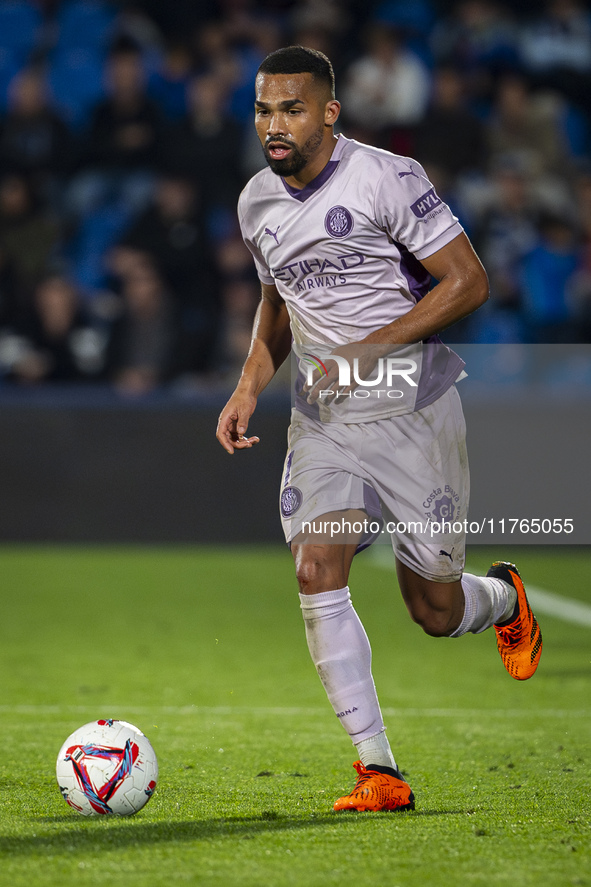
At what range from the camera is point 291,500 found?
3.82 metres

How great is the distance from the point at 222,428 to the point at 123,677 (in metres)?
2.43

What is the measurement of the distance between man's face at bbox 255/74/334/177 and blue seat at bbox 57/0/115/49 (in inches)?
361

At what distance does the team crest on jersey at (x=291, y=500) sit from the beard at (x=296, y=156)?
948 mm

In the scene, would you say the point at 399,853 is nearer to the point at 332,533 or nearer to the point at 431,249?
the point at 332,533

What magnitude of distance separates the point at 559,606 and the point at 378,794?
487 centimetres

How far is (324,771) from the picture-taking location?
4211 millimetres

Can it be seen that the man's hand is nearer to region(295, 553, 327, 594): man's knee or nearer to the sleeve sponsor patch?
region(295, 553, 327, 594): man's knee

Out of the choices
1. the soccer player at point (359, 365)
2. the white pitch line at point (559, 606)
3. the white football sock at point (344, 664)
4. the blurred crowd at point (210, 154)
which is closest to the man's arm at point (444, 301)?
the soccer player at point (359, 365)

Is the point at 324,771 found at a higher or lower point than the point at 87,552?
higher

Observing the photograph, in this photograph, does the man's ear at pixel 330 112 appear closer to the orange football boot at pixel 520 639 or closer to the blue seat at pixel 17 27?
the orange football boot at pixel 520 639

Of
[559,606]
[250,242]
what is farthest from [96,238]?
[250,242]

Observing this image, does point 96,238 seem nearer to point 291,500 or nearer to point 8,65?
point 8,65

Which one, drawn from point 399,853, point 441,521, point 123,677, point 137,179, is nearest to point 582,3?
point 137,179

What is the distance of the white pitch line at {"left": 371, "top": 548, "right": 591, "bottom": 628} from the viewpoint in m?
7.80
